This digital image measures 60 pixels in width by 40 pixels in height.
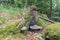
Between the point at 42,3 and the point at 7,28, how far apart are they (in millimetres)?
4852

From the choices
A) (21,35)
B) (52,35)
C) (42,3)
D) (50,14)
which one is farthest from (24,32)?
(42,3)

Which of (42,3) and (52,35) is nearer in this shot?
(52,35)

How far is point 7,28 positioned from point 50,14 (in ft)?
13.8

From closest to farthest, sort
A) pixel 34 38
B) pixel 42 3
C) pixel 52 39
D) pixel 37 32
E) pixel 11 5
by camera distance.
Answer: pixel 52 39
pixel 34 38
pixel 37 32
pixel 42 3
pixel 11 5

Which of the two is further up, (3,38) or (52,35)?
(52,35)

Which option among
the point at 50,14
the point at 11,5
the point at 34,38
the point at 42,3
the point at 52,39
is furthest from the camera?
the point at 11,5

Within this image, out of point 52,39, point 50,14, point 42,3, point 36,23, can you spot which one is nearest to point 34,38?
point 36,23

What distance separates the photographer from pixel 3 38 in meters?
6.48

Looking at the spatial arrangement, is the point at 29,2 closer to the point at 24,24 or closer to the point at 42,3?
the point at 42,3

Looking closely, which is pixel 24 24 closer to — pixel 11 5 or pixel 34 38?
pixel 34 38

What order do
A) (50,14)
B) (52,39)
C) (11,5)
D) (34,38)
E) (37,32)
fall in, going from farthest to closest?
(11,5), (50,14), (37,32), (34,38), (52,39)

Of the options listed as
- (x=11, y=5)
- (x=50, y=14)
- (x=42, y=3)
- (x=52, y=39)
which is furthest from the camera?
(x=11, y=5)

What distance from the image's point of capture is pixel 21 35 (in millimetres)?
6633

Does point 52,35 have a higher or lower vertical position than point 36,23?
higher
